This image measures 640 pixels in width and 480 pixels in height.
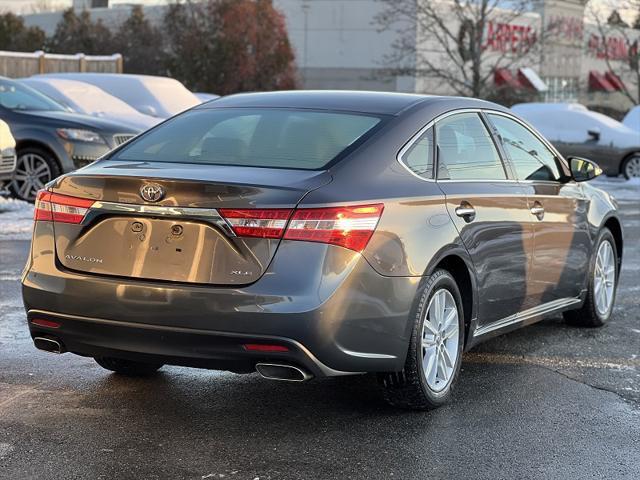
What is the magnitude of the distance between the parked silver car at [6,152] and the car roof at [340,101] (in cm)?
706

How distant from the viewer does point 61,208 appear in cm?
487

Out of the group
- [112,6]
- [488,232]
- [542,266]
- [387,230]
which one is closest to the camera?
[387,230]

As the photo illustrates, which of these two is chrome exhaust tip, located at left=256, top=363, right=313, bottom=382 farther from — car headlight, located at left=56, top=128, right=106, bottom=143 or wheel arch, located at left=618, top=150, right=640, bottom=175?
wheel arch, located at left=618, top=150, right=640, bottom=175

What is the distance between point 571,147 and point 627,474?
1891 centimetres

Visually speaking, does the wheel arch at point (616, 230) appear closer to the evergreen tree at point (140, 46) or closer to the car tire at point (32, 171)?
the car tire at point (32, 171)

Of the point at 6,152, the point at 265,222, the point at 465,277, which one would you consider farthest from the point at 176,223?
the point at 6,152

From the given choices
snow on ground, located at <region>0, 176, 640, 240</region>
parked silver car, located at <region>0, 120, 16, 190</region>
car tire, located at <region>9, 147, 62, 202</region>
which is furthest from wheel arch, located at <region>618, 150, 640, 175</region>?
parked silver car, located at <region>0, 120, 16, 190</region>

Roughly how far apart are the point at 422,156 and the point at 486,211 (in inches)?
21.9

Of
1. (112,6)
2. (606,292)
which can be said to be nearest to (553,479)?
(606,292)

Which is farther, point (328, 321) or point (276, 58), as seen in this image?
point (276, 58)

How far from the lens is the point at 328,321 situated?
4.51 meters

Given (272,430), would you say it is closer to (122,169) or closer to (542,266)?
(122,169)

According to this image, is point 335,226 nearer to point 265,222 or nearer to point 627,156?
point 265,222

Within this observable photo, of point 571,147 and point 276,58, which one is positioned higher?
point 276,58
